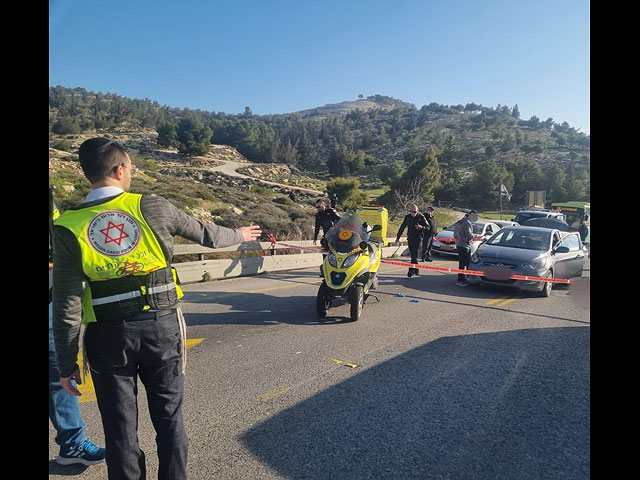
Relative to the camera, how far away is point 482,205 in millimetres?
62094

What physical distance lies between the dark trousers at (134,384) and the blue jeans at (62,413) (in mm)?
838

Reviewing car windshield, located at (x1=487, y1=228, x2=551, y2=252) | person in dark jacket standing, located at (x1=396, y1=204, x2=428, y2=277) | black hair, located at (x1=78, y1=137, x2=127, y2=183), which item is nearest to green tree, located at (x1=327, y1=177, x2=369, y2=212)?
person in dark jacket standing, located at (x1=396, y1=204, x2=428, y2=277)

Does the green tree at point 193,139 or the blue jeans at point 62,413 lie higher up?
the green tree at point 193,139

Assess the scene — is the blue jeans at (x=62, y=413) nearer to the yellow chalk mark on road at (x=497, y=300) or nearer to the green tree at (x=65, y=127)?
the yellow chalk mark on road at (x=497, y=300)

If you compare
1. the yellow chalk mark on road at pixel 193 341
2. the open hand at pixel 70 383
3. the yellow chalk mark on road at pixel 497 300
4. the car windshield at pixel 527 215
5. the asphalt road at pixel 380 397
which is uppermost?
the car windshield at pixel 527 215

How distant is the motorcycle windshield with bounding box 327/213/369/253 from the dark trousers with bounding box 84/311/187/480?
5.01 meters

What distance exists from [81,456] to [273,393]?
5.60 feet

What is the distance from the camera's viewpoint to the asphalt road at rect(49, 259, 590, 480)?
120 inches

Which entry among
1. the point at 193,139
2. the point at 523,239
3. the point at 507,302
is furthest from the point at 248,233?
the point at 193,139

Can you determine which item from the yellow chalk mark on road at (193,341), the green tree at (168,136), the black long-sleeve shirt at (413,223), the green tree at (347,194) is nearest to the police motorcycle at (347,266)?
the yellow chalk mark on road at (193,341)

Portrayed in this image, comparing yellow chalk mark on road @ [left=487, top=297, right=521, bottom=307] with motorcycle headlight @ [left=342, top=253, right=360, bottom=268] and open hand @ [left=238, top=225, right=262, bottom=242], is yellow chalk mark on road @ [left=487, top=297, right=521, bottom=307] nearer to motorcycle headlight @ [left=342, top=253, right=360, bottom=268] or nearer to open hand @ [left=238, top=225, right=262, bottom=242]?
motorcycle headlight @ [left=342, top=253, right=360, bottom=268]

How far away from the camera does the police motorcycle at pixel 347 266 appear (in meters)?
6.94
